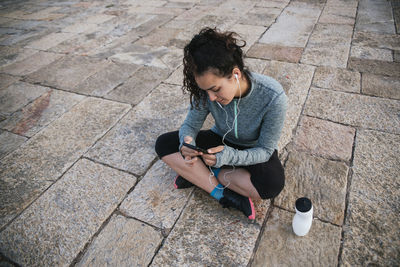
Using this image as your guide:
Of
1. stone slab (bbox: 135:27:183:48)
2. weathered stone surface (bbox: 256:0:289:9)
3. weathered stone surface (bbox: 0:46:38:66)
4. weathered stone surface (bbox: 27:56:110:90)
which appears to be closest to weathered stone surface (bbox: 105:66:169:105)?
weathered stone surface (bbox: 27:56:110:90)

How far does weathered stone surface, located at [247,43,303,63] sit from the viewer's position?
10.9 ft

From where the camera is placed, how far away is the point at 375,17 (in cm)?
422

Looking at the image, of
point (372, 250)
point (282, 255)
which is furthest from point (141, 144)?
point (372, 250)

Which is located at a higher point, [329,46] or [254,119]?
[254,119]

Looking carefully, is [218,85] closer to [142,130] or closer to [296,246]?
[296,246]

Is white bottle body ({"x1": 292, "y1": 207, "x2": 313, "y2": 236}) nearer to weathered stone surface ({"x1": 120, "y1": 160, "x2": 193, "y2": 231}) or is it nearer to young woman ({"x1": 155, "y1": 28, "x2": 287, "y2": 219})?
young woman ({"x1": 155, "y1": 28, "x2": 287, "y2": 219})

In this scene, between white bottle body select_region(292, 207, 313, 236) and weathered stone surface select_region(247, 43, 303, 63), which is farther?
weathered stone surface select_region(247, 43, 303, 63)

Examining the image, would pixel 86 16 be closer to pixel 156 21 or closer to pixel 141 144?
pixel 156 21

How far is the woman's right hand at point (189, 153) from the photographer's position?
1.54 metres

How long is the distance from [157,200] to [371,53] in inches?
133

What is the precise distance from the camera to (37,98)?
2.99 meters

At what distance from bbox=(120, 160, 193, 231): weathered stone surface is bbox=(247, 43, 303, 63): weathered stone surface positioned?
2.28 metres

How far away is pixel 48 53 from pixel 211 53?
376cm

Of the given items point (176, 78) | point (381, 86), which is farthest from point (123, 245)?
point (381, 86)
